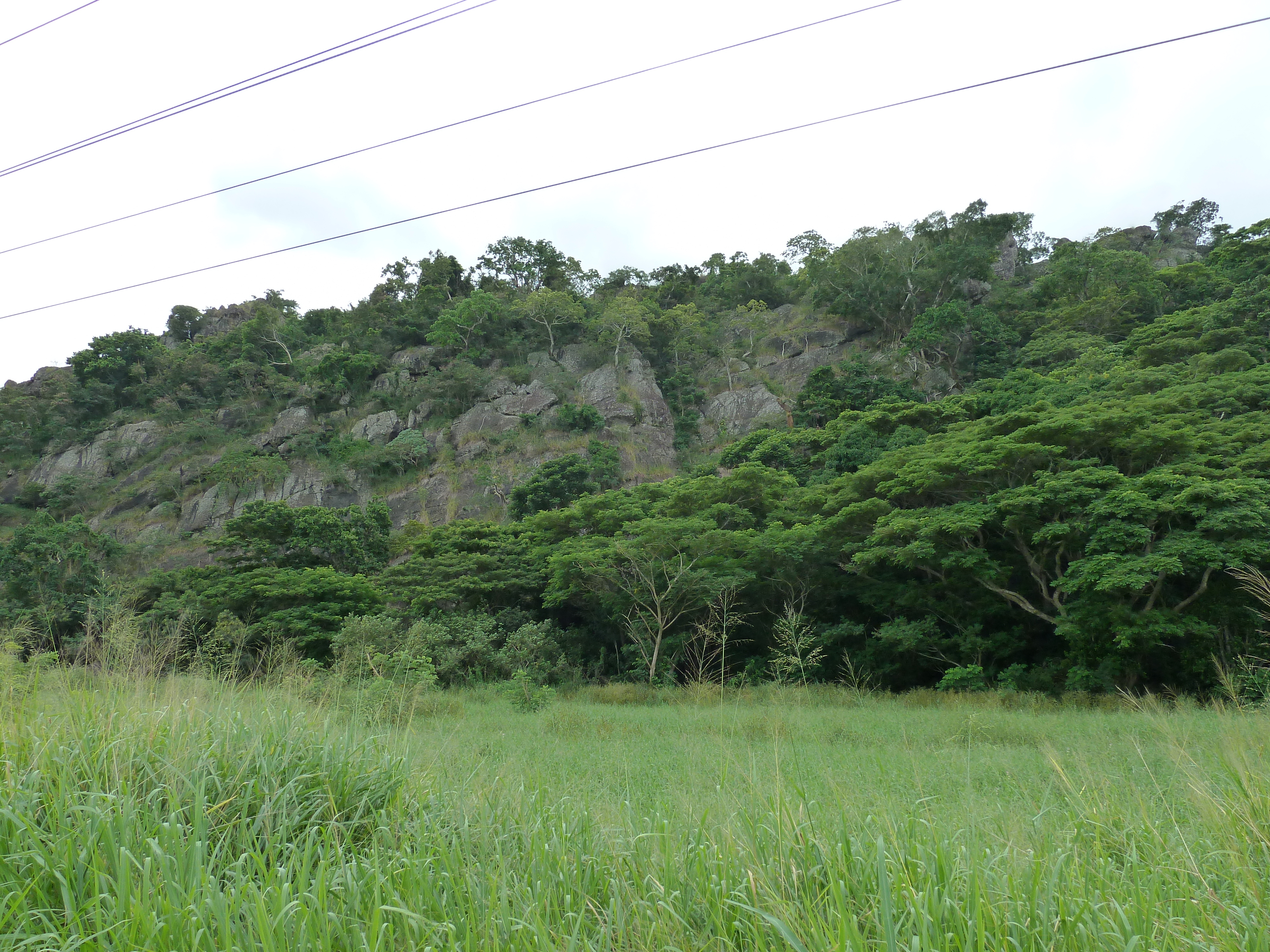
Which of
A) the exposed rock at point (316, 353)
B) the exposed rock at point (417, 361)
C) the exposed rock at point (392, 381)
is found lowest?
the exposed rock at point (392, 381)

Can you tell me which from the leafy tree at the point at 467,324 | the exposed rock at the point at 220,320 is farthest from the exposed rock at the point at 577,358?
the exposed rock at the point at 220,320

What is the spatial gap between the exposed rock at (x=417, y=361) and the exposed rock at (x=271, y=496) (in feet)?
28.1

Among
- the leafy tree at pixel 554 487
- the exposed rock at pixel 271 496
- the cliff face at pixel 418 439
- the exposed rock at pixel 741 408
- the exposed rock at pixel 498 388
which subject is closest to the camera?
the leafy tree at pixel 554 487

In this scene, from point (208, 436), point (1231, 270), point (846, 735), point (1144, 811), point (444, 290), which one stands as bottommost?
point (846, 735)

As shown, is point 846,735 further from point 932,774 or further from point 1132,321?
point 1132,321

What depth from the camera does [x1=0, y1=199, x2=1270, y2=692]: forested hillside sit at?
43.4 feet

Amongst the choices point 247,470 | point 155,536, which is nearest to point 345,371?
point 247,470

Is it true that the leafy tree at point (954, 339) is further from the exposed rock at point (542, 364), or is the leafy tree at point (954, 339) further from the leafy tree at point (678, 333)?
the exposed rock at point (542, 364)

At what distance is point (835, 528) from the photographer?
635 inches

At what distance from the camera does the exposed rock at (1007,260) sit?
43.6 metres

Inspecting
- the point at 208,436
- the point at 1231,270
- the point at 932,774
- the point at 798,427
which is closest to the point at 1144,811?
the point at 932,774

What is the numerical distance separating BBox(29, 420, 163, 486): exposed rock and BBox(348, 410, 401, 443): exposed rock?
1353 cm

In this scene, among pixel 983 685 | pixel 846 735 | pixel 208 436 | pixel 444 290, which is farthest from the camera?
pixel 444 290

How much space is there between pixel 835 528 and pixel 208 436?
3932 centimetres
